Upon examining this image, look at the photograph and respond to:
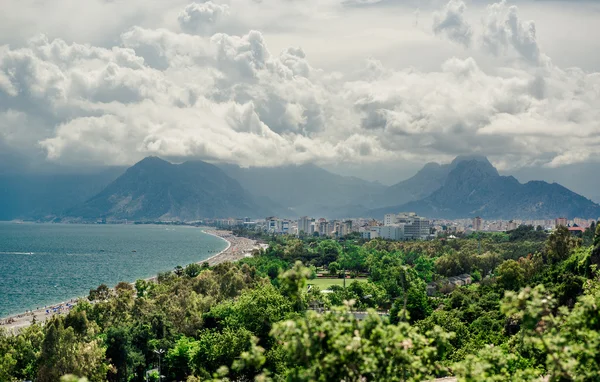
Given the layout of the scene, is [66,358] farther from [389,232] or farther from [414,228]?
[414,228]

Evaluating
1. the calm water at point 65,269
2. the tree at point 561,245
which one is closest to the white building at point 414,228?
the calm water at point 65,269

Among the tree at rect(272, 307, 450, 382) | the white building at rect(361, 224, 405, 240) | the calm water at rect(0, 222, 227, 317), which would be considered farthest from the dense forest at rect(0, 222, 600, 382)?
the white building at rect(361, 224, 405, 240)

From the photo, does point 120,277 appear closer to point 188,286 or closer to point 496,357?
point 188,286

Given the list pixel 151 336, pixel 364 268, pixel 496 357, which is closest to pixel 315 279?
pixel 364 268

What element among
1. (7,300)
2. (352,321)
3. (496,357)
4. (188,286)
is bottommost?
(7,300)

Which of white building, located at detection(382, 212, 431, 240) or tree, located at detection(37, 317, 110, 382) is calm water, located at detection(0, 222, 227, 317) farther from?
white building, located at detection(382, 212, 431, 240)

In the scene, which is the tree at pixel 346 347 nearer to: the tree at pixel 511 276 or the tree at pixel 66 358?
the tree at pixel 66 358

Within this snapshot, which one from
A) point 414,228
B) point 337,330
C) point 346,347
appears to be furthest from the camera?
point 414,228

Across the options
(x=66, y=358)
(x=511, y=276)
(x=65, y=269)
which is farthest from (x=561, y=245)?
(x=65, y=269)
